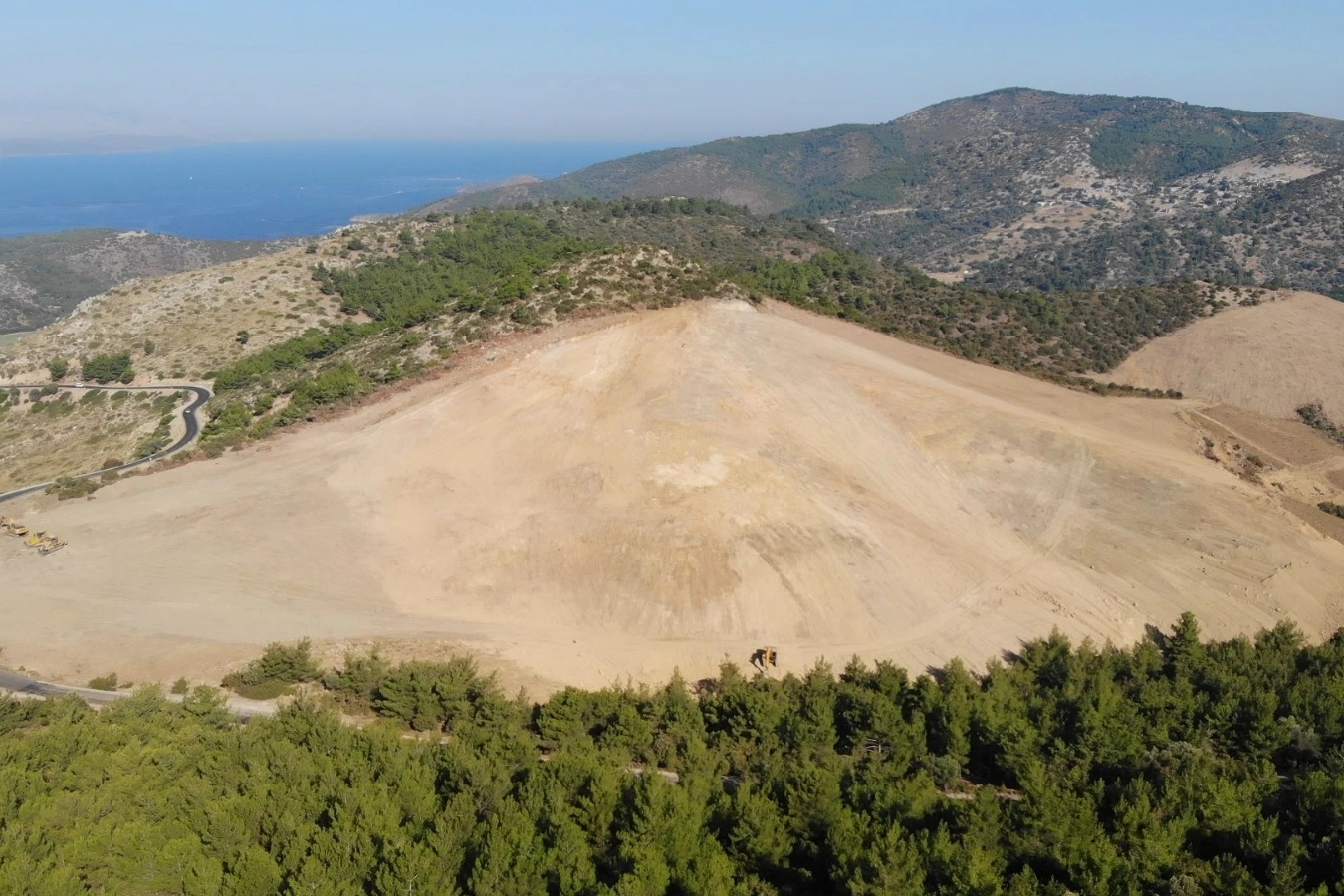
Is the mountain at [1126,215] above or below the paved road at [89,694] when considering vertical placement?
above

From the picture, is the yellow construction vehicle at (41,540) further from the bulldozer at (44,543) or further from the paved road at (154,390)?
the paved road at (154,390)

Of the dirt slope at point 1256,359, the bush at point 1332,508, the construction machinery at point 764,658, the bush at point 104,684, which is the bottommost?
the construction machinery at point 764,658

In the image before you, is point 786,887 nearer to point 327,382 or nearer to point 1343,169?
point 327,382

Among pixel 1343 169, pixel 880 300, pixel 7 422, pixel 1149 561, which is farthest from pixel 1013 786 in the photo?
pixel 1343 169

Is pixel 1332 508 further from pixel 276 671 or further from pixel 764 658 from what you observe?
pixel 276 671

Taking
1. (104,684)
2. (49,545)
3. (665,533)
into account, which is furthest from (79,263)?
(665,533)

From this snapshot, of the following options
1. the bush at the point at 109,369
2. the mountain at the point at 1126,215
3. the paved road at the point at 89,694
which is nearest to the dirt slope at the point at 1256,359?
the mountain at the point at 1126,215

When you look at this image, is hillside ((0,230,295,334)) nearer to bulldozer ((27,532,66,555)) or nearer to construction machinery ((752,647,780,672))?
bulldozer ((27,532,66,555))
